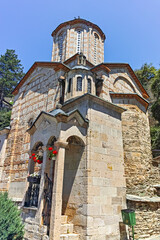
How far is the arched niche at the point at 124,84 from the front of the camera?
10.0m

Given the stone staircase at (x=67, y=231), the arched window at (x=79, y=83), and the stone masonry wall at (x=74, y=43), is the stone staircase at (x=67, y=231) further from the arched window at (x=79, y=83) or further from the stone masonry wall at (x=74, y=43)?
the stone masonry wall at (x=74, y=43)

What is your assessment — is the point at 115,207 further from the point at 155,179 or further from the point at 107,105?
the point at 107,105

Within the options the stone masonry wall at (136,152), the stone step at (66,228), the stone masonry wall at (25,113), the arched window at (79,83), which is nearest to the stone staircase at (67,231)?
the stone step at (66,228)

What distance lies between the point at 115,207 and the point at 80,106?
3566mm

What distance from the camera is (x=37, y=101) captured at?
1007 cm

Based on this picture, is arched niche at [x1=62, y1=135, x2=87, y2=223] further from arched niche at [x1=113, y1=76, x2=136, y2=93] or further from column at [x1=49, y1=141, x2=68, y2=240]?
arched niche at [x1=113, y1=76, x2=136, y2=93]

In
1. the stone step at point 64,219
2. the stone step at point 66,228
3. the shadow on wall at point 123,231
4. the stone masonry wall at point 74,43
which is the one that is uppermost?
the stone masonry wall at point 74,43

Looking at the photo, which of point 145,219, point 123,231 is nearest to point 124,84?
point 145,219

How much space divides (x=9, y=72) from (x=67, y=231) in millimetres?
29134

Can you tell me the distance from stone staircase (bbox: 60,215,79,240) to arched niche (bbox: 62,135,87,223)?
16cm

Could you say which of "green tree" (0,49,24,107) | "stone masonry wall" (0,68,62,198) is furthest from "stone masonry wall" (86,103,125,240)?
"green tree" (0,49,24,107)

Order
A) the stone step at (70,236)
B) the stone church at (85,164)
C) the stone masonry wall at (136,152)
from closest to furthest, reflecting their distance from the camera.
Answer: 1. the stone step at (70,236)
2. the stone church at (85,164)
3. the stone masonry wall at (136,152)

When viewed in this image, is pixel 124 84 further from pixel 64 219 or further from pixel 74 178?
pixel 64 219

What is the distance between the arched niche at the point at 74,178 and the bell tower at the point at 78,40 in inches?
358
